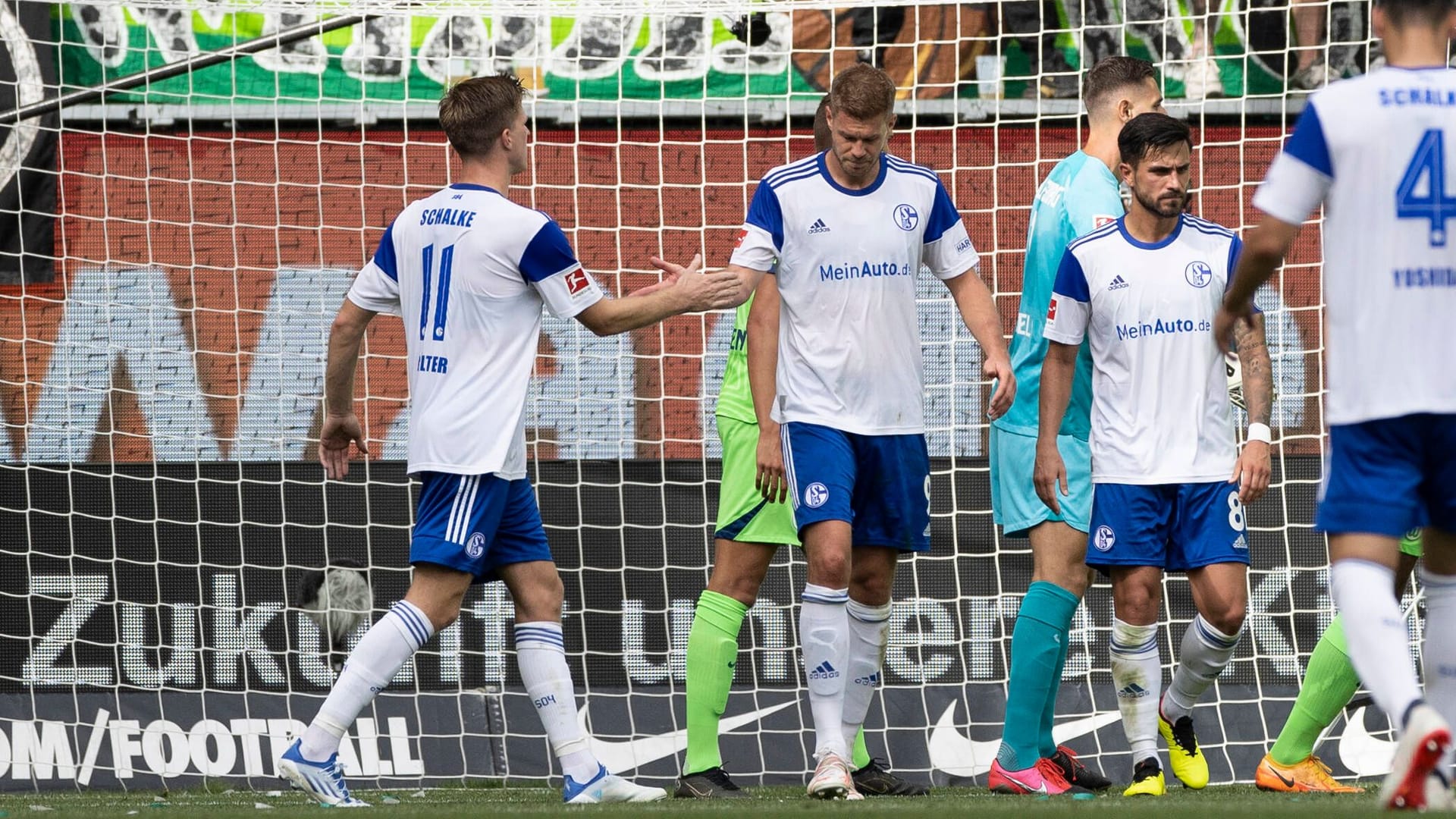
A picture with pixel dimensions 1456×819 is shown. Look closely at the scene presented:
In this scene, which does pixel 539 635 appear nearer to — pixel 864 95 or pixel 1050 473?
pixel 1050 473

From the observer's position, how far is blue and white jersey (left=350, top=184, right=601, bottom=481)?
175 inches

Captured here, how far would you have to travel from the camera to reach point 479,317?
4.50m

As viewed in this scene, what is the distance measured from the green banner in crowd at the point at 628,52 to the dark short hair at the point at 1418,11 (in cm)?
383

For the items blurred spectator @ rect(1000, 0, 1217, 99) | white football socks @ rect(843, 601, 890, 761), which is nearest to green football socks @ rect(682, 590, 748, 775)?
white football socks @ rect(843, 601, 890, 761)

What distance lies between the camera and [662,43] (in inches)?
Result: 289

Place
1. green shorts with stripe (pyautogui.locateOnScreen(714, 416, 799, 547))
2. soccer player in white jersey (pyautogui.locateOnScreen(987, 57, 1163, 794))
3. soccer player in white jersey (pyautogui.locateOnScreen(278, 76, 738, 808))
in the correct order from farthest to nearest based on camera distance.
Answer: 1. green shorts with stripe (pyautogui.locateOnScreen(714, 416, 799, 547))
2. soccer player in white jersey (pyautogui.locateOnScreen(987, 57, 1163, 794))
3. soccer player in white jersey (pyautogui.locateOnScreen(278, 76, 738, 808))

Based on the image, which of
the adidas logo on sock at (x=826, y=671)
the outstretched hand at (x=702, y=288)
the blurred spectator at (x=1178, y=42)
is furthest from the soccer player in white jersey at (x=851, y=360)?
the blurred spectator at (x=1178, y=42)

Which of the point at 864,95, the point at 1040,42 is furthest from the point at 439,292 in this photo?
the point at 1040,42

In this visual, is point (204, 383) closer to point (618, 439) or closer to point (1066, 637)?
point (618, 439)

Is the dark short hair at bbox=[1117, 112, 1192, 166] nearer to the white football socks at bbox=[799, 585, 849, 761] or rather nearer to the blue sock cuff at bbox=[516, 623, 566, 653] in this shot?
the white football socks at bbox=[799, 585, 849, 761]

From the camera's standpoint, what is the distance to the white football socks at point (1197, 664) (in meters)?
4.90

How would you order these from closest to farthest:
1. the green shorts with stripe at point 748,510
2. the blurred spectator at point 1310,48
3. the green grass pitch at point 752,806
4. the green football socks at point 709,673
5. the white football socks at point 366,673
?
the green grass pitch at point 752,806 → the white football socks at point 366,673 → the green football socks at point 709,673 → the green shorts with stripe at point 748,510 → the blurred spectator at point 1310,48

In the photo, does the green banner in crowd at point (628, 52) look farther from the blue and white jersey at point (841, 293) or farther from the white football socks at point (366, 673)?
the white football socks at point (366, 673)

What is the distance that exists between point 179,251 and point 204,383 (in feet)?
1.88
